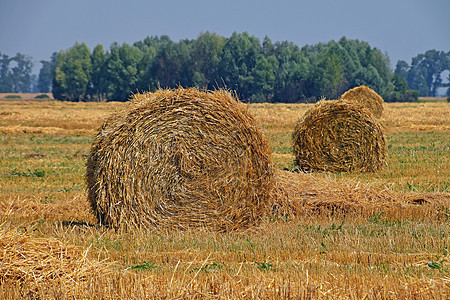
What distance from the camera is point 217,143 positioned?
28.6ft

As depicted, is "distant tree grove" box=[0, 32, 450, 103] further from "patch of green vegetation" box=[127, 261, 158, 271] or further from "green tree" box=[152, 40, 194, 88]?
"patch of green vegetation" box=[127, 261, 158, 271]

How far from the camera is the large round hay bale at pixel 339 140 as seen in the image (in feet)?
49.2

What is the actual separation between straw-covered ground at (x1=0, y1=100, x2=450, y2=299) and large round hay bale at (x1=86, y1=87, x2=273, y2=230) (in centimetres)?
29

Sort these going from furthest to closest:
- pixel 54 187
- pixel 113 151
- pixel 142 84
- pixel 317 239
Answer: pixel 142 84 < pixel 54 187 < pixel 113 151 < pixel 317 239

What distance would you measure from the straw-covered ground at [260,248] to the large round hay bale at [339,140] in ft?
3.77

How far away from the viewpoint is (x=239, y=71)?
332 ft

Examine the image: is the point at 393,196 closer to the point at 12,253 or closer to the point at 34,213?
the point at 34,213

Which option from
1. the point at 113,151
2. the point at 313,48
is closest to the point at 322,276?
the point at 113,151

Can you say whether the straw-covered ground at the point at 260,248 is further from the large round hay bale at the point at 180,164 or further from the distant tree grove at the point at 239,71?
the distant tree grove at the point at 239,71

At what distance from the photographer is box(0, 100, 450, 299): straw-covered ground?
18.0ft

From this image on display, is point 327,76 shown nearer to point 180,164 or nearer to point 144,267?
point 180,164

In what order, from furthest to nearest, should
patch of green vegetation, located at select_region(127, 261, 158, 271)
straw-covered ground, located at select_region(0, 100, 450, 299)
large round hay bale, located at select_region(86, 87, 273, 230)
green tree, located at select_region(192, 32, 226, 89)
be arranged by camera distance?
green tree, located at select_region(192, 32, 226, 89)
large round hay bale, located at select_region(86, 87, 273, 230)
patch of green vegetation, located at select_region(127, 261, 158, 271)
straw-covered ground, located at select_region(0, 100, 450, 299)

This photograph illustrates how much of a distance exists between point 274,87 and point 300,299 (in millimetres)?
93936

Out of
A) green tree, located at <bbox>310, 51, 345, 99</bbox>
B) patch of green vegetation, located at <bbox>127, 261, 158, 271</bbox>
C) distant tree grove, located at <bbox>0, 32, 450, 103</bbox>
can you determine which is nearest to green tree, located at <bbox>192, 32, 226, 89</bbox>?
distant tree grove, located at <bbox>0, 32, 450, 103</bbox>
